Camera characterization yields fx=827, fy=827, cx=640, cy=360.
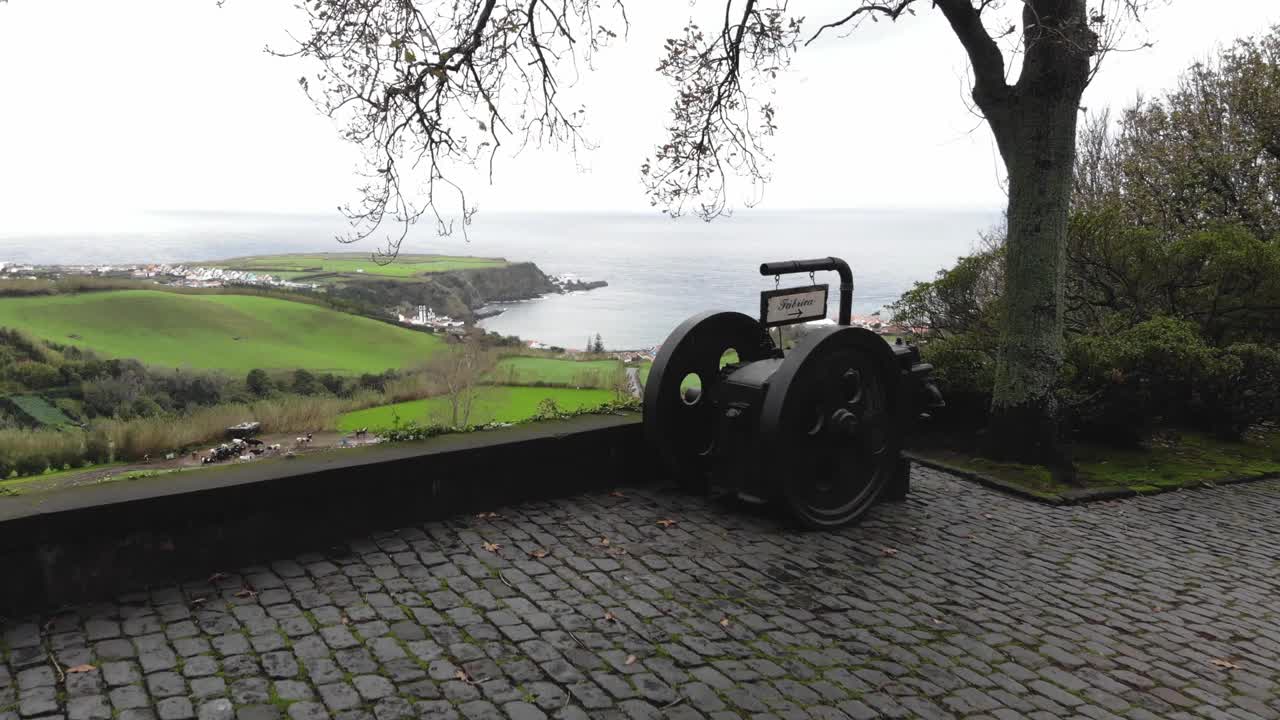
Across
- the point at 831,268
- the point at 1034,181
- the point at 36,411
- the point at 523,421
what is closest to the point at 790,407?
the point at 831,268

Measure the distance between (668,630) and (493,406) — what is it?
3.99 meters

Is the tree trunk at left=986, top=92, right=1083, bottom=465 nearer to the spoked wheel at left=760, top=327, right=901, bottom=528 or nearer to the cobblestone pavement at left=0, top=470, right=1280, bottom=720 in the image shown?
the cobblestone pavement at left=0, top=470, right=1280, bottom=720

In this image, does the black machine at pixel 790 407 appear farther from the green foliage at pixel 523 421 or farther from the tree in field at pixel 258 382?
the tree in field at pixel 258 382

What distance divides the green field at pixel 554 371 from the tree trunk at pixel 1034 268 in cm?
355

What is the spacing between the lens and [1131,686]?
372cm

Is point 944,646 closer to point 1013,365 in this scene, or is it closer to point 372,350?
point 1013,365

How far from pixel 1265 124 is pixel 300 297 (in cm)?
1526

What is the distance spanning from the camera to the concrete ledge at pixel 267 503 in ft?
12.0

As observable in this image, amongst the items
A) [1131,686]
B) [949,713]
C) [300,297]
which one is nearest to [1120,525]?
[1131,686]

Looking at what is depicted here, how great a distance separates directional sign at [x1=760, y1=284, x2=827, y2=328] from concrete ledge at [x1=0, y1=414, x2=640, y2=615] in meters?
1.27

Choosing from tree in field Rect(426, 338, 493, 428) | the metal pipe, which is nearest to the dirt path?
tree in field Rect(426, 338, 493, 428)

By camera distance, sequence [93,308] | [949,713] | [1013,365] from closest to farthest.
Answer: [949,713] → [1013,365] → [93,308]

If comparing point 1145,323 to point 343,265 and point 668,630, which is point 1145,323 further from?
point 343,265

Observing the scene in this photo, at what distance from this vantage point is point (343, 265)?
46.5 feet
